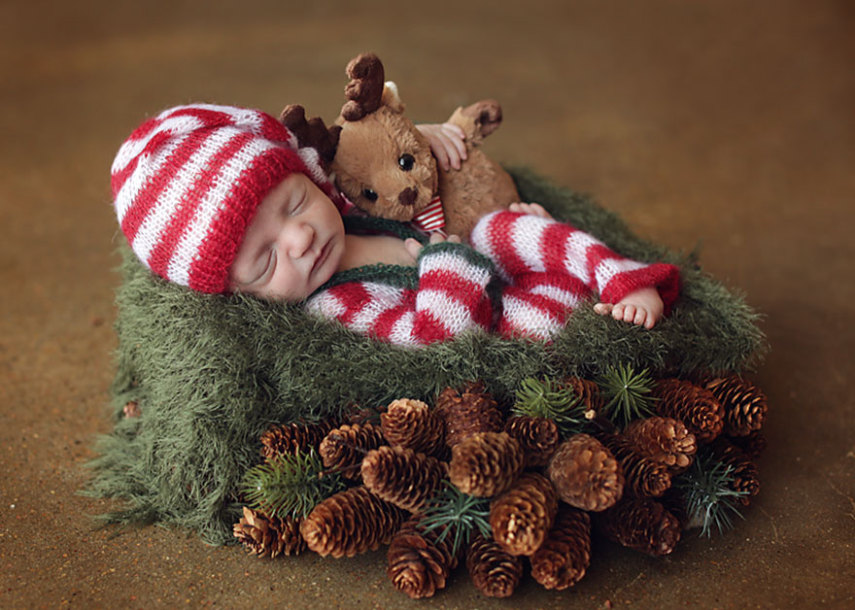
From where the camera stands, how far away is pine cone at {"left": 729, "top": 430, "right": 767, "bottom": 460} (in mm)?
1247

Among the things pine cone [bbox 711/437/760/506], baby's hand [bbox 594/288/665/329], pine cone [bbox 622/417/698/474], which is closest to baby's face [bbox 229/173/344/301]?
baby's hand [bbox 594/288/665/329]

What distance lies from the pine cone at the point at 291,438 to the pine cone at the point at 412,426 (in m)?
0.10

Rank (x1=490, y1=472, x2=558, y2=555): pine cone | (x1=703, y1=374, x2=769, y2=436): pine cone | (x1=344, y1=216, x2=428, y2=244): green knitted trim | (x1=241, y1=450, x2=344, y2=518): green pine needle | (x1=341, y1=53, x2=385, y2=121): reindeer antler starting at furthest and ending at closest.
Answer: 1. (x1=344, y1=216, x2=428, y2=244): green knitted trim
2. (x1=341, y1=53, x2=385, y2=121): reindeer antler
3. (x1=703, y1=374, x2=769, y2=436): pine cone
4. (x1=241, y1=450, x2=344, y2=518): green pine needle
5. (x1=490, y1=472, x2=558, y2=555): pine cone

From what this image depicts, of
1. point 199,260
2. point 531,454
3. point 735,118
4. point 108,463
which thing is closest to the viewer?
point 531,454

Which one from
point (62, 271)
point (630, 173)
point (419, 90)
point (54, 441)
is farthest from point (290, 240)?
point (419, 90)

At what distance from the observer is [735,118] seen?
106 inches

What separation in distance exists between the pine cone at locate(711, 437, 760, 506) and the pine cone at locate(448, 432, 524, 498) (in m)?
0.36

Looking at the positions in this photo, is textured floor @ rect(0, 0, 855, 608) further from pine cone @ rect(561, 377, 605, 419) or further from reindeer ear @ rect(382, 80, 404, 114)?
reindeer ear @ rect(382, 80, 404, 114)

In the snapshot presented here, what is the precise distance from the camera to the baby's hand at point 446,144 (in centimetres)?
144

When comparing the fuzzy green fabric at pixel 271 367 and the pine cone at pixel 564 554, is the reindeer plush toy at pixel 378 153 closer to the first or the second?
the fuzzy green fabric at pixel 271 367

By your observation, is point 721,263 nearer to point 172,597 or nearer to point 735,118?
point 735,118

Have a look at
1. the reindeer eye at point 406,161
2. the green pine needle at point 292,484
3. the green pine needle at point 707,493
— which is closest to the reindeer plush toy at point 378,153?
the reindeer eye at point 406,161

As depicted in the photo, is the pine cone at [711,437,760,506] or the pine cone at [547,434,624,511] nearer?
the pine cone at [547,434,624,511]

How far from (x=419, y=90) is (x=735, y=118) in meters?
1.08
